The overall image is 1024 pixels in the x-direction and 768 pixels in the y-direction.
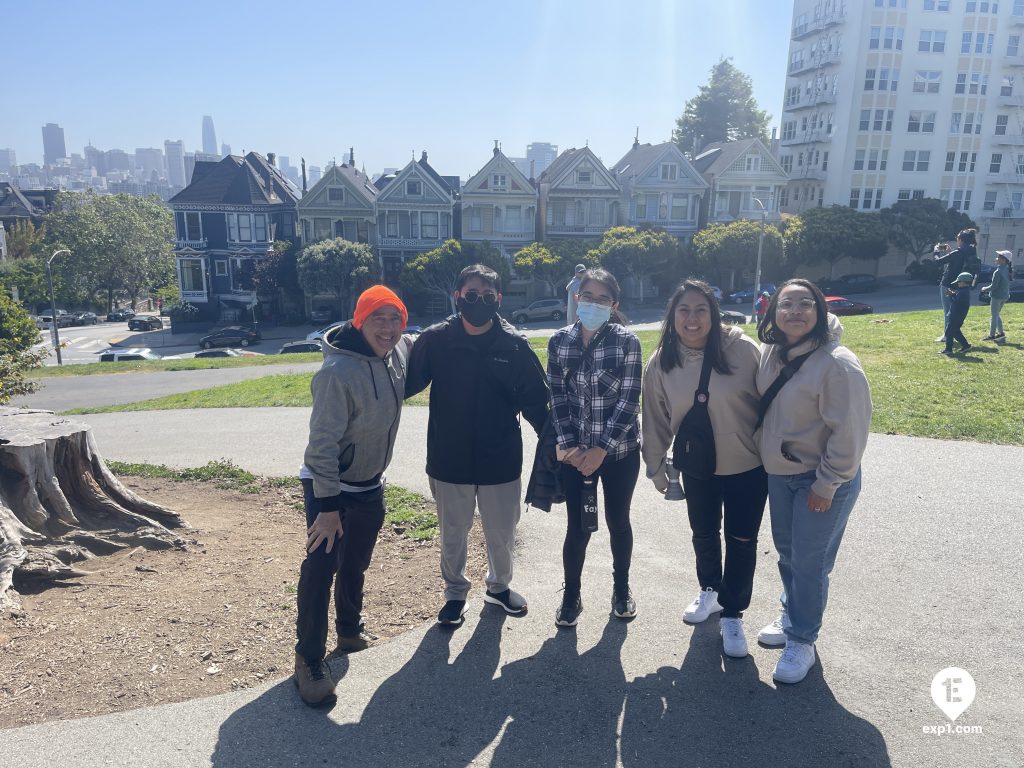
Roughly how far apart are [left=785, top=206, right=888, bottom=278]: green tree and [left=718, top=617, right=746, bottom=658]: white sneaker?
147ft

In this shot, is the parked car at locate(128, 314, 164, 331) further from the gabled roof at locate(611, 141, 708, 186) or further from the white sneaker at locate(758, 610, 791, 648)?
the white sneaker at locate(758, 610, 791, 648)

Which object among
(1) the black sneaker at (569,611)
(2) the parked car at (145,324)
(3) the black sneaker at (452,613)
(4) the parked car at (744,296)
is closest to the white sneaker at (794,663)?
(1) the black sneaker at (569,611)

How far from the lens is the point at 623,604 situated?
4.77 m

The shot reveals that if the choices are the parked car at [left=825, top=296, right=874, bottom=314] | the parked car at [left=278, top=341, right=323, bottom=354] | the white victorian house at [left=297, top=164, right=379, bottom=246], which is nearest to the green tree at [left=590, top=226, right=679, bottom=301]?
the parked car at [left=825, top=296, right=874, bottom=314]

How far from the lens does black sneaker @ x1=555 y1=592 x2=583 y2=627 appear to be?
4.68m

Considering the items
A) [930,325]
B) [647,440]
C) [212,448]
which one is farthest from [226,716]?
[930,325]

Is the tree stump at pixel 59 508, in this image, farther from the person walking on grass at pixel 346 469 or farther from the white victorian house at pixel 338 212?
the white victorian house at pixel 338 212

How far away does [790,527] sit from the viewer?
14.0ft

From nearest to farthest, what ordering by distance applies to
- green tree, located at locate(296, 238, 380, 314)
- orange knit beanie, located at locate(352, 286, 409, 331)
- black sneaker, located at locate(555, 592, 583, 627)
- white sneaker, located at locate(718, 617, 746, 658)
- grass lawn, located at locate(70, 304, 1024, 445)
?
orange knit beanie, located at locate(352, 286, 409, 331) → white sneaker, located at locate(718, 617, 746, 658) → black sneaker, located at locate(555, 592, 583, 627) → grass lawn, located at locate(70, 304, 1024, 445) → green tree, located at locate(296, 238, 380, 314)

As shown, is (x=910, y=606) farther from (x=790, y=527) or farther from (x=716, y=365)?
(x=716, y=365)

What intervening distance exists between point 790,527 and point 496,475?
1779 millimetres

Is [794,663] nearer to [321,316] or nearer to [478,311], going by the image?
[478,311]

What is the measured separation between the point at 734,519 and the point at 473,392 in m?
1.76

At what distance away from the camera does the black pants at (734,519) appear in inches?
171
